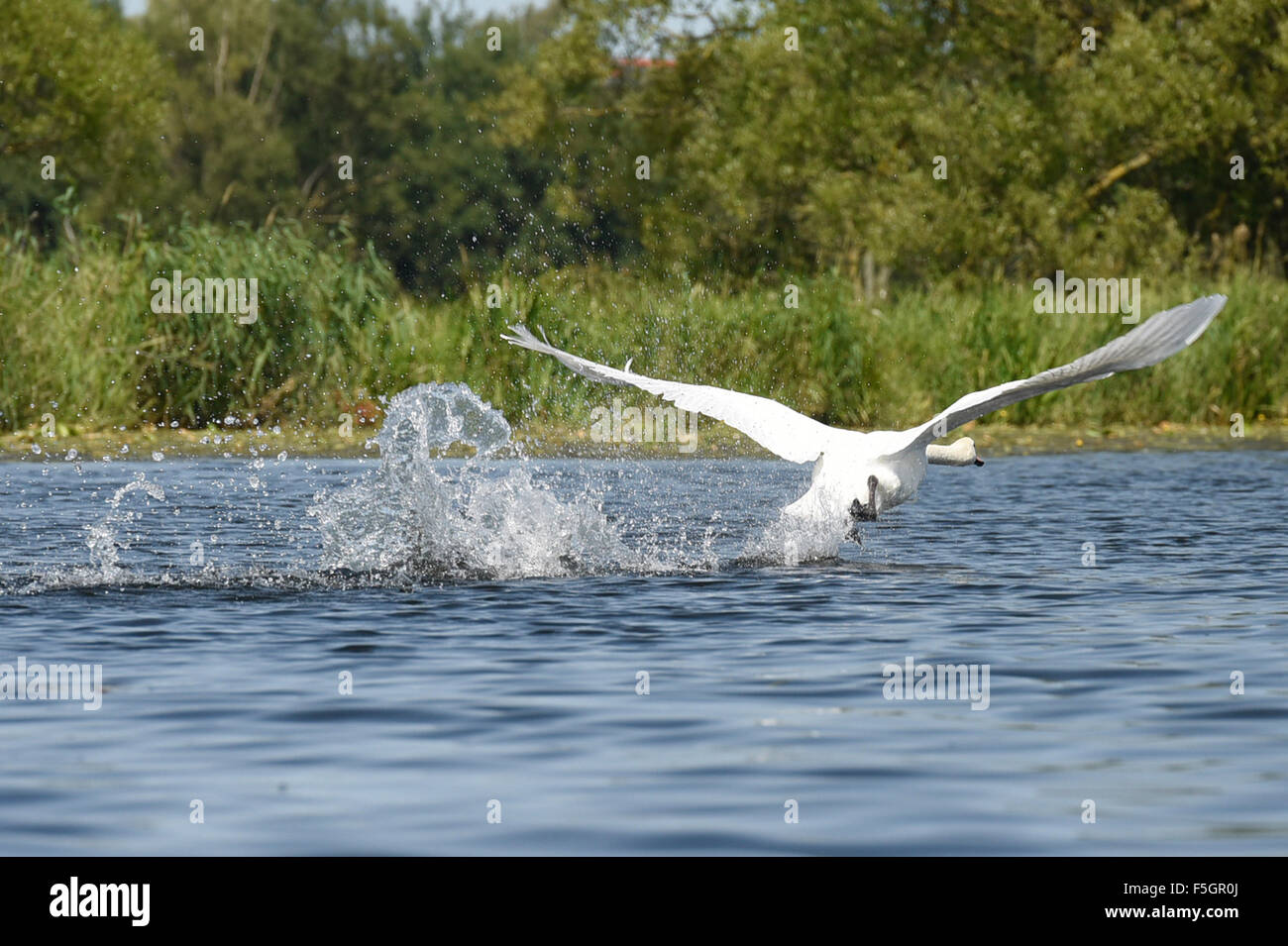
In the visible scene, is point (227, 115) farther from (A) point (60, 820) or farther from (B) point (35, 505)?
(A) point (60, 820)

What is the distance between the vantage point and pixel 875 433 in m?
13.0

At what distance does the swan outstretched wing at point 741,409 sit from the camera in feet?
Result: 44.2

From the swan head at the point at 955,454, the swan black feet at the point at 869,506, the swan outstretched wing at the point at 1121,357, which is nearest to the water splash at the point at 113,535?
the swan black feet at the point at 869,506

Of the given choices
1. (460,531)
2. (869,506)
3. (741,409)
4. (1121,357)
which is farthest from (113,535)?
(1121,357)

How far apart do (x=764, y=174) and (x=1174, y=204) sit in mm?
7980

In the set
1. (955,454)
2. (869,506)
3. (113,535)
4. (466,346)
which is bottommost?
(113,535)

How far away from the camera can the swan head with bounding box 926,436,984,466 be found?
1352cm

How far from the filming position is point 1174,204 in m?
41.7

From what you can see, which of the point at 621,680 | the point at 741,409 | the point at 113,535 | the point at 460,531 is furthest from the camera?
the point at 113,535

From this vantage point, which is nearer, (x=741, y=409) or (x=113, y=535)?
(x=741, y=409)

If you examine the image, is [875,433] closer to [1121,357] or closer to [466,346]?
[1121,357]

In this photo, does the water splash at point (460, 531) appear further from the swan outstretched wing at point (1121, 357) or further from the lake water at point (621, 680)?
the swan outstretched wing at point (1121, 357)

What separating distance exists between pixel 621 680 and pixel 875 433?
4.12 metres
